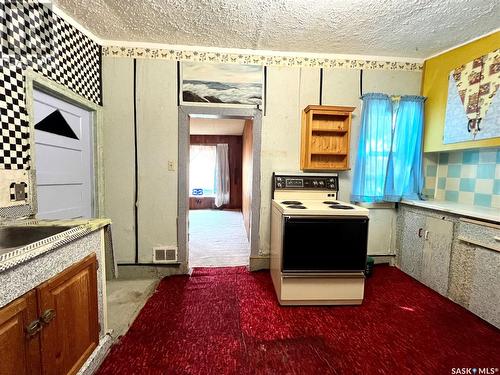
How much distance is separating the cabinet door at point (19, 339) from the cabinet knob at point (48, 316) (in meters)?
0.03

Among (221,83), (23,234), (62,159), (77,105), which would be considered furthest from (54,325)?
(221,83)

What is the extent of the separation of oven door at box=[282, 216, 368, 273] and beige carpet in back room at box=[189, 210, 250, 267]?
1.12m

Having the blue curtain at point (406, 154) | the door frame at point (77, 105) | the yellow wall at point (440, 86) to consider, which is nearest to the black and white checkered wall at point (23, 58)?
the door frame at point (77, 105)

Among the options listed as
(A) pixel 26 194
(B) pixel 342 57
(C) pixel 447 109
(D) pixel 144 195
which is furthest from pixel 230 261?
(C) pixel 447 109

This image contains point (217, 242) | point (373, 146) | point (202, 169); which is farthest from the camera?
point (202, 169)

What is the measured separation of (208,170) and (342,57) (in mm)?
5234

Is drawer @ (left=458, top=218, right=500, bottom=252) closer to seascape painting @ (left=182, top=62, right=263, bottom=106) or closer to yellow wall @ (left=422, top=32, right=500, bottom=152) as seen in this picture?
yellow wall @ (left=422, top=32, right=500, bottom=152)

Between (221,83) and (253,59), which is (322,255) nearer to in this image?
(221,83)

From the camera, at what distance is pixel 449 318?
1.83m

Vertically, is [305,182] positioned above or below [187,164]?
below

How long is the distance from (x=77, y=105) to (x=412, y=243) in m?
3.67

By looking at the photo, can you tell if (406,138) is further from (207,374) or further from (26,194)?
(26,194)

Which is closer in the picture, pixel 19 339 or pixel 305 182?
pixel 19 339

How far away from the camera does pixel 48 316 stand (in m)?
0.98
